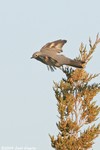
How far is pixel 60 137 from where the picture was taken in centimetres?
2634

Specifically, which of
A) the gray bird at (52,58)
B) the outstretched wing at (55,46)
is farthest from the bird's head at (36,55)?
the outstretched wing at (55,46)

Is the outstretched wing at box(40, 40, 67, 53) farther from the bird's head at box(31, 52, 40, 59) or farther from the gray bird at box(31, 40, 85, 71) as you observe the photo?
the bird's head at box(31, 52, 40, 59)

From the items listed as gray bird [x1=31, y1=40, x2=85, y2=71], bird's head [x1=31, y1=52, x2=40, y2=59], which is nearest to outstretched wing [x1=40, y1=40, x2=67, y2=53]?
gray bird [x1=31, y1=40, x2=85, y2=71]

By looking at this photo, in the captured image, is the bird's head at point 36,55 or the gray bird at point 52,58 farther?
the bird's head at point 36,55

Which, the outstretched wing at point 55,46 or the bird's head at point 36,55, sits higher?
the outstretched wing at point 55,46

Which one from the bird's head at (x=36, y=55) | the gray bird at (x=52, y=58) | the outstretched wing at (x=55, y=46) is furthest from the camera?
the outstretched wing at (x=55, y=46)

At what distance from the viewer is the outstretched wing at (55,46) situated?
957 inches

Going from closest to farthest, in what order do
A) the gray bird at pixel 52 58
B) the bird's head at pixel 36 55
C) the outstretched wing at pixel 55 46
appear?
the gray bird at pixel 52 58 → the bird's head at pixel 36 55 → the outstretched wing at pixel 55 46

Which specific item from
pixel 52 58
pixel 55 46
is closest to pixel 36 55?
pixel 52 58

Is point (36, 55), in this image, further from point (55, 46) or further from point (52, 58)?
point (55, 46)

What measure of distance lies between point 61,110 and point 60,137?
1.31m

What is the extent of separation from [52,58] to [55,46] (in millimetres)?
2567

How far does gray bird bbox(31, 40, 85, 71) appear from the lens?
71.0ft

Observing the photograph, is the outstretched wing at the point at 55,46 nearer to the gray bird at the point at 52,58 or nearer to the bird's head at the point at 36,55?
the gray bird at the point at 52,58
